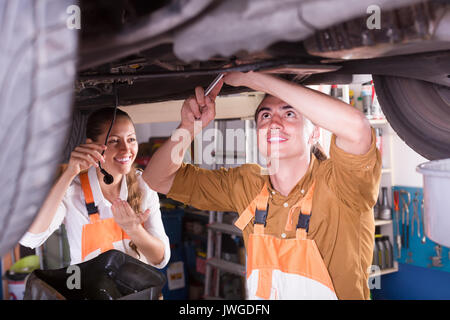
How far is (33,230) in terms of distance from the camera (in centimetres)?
114

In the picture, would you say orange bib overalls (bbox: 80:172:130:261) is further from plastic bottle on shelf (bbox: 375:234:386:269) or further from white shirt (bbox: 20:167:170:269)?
plastic bottle on shelf (bbox: 375:234:386:269)

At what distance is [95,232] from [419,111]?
1.07 meters

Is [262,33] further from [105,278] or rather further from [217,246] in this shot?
[217,246]

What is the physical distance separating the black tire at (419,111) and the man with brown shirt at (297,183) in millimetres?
150

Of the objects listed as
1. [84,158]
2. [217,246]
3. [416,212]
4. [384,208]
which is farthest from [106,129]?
[416,212]

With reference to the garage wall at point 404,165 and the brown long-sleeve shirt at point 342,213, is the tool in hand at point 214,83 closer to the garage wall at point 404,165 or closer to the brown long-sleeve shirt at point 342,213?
the brown long-sleeve shirt at point 342,213

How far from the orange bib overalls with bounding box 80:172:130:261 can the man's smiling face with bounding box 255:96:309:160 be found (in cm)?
61

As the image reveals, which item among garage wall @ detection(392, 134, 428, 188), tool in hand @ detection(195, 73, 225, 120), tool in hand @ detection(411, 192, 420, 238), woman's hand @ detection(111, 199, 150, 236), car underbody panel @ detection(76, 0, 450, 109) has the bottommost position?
tool in hand @ detection(411, 192, 420, 238)

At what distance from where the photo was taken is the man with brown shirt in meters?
0.81

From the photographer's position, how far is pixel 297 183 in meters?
→ 1.10

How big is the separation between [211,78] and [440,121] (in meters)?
0.59

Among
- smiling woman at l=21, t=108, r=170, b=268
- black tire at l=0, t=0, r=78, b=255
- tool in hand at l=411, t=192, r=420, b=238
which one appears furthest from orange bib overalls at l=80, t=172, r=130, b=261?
tool in hand at l=411, t=192, r=420, b=238

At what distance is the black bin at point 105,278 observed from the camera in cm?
80

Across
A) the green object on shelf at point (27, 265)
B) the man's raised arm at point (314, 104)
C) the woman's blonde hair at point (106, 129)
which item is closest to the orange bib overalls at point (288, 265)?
the man's raised arm at point (314, 104)
